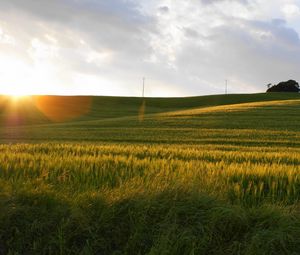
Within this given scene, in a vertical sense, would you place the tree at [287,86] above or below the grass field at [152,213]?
above

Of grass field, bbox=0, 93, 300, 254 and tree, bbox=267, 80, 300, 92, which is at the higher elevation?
tree, bbox=267, 80, 300, 92

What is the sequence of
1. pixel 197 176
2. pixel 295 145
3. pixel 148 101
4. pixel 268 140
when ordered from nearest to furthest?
pixel 197 176 < pixel 295 145 < pixel 268 140 < pixel 148 101

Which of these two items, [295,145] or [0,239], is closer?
[0,239]

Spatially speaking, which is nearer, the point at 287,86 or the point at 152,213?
the point at 152,213

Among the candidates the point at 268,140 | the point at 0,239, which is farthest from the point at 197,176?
the point at 268,140

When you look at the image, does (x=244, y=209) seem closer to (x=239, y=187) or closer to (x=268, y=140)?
(x=239, y=187)

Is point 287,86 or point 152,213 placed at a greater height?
point 287,86

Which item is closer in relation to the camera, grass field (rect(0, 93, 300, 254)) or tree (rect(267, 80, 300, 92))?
grass field (rect(0, 93, 300, 254))

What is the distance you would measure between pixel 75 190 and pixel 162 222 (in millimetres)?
1624

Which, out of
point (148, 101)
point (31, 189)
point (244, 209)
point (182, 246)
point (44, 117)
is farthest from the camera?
point (148, 101)

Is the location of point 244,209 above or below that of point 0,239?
above

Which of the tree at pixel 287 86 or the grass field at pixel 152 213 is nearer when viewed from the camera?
the grass field at pixel 152 213

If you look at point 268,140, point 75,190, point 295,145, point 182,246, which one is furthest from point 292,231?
point 268,140

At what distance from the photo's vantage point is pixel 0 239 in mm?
5348
